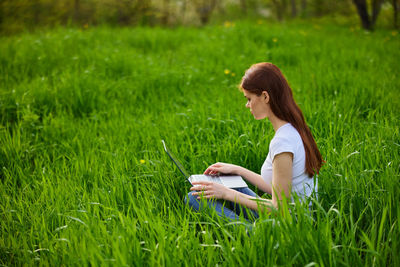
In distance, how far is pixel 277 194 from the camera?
1929 mm

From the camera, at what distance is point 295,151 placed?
1922 millimetres

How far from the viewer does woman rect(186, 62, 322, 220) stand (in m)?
1.90

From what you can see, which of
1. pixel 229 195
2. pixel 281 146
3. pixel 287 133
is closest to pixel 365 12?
pixel 287 133

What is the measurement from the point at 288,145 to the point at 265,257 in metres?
0.62

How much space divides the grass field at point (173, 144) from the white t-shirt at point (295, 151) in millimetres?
163

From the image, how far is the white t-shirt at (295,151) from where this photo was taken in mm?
1891

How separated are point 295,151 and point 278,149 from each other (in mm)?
113

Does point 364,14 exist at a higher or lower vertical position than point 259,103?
higher

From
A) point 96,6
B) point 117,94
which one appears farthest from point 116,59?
point 96,6

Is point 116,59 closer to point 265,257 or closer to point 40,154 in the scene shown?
point 40,154

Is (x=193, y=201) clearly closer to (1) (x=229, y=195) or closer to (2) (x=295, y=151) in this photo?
(1) (x=229, y=195)

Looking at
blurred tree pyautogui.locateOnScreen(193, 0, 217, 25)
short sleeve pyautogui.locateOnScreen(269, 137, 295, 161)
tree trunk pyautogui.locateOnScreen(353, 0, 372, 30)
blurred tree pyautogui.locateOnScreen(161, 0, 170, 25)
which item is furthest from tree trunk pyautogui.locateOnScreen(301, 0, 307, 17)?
short sleeve pyautogui.locateOnScreen(269, 137, 295, 161)

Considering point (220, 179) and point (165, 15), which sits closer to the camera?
point (220, 179)

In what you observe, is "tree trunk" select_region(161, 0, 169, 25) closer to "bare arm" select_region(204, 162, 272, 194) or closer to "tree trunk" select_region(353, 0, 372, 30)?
"tree trunk" select_region(353, 0, 372, 30)
